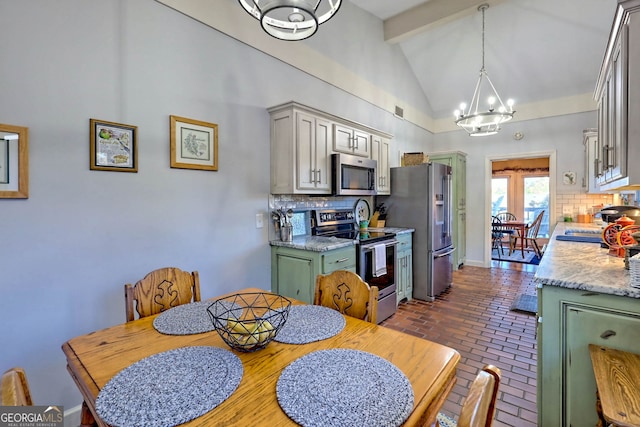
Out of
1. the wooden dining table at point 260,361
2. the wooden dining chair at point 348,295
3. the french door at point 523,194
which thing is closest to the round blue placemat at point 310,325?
the wooden dining table at point 260,361

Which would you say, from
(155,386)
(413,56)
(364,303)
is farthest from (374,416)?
(413,56)

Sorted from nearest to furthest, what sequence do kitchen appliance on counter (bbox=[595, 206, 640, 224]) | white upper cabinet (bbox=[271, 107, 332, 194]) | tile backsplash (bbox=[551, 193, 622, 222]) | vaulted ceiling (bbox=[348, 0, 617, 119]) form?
1. kitchen appliance on counter (bbox=[595, 206, 640, 224])
2. white upper cabinet (bbox=[271, 107, 332, 194])
3. vaulted ceiling (bbox=[348, 0, 617, 119])
4. tile backsplash (bbox=[551, 193, 622, 222])

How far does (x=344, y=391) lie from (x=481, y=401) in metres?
0.37

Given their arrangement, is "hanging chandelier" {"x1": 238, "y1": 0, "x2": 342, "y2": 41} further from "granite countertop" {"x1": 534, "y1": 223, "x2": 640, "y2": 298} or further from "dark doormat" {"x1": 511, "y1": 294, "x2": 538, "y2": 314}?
"dark doormat" {"x1": 511, "y1": 294, "x2": 538, "y2": 314}

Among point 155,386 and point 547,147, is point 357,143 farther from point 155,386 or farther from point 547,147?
point 547,147

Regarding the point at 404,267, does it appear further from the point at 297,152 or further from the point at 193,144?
the point at 193,144

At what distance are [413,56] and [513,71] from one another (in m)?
1.62

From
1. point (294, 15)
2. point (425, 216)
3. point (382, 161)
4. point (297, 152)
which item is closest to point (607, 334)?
point (294, 15)

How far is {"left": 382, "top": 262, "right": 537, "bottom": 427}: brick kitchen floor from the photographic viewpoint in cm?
198

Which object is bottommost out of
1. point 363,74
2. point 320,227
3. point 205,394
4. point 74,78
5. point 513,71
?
point 205,394

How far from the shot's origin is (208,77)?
7.92 feet

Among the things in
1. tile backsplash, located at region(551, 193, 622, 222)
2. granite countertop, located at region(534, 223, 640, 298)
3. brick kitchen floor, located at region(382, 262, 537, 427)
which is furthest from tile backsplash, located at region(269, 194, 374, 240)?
tile backsplash, located at region(551, 193, 622, 222)

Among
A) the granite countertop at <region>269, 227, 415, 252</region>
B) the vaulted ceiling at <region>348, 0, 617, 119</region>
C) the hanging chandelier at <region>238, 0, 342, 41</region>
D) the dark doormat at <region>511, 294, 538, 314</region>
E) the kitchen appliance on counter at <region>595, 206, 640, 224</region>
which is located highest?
the vaulted ceiling at <region>348, 0, 617, 119</region>

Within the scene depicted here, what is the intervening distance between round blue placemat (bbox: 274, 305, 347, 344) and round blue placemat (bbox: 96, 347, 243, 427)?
242mm
